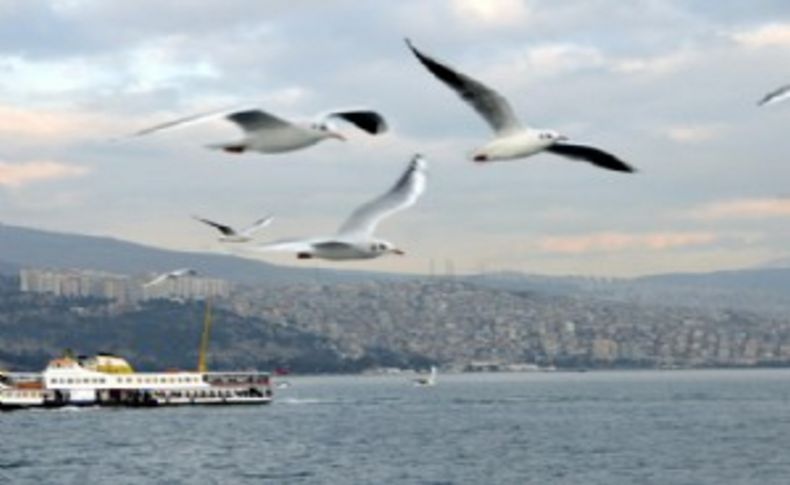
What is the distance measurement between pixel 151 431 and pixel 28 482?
38.4 meters

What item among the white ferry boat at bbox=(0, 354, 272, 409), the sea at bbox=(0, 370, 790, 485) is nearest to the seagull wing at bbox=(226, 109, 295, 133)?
the sea at bbox=(0, 370, 790, 485)

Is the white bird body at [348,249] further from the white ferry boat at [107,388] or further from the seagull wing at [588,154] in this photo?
the white ferry boat at [107,388]

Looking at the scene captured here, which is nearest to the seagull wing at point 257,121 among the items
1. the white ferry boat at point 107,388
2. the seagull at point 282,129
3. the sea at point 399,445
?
the seagull at point 282,129

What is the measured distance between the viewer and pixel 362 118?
1106cm

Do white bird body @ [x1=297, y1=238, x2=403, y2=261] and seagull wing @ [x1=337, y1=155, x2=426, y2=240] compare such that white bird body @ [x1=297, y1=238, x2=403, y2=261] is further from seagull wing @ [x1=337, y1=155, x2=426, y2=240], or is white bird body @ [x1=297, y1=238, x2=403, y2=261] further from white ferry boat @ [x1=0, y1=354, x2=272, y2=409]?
white ferry boat @ [x1=0, y1=354, x2=272, y2=409]

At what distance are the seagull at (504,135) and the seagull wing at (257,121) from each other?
1.38 m

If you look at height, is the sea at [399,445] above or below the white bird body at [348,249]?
below

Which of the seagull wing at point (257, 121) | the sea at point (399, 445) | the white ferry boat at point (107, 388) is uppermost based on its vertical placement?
the seagull wing at point (257, 121)

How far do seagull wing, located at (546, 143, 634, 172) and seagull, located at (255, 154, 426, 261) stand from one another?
925mm

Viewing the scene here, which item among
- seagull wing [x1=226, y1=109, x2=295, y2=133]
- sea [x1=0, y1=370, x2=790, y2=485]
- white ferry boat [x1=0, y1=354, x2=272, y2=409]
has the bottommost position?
sea [x1=0, y1=370, x2=790, y2=485]

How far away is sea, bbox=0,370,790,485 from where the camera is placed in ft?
246

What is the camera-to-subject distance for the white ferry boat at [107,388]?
436ft

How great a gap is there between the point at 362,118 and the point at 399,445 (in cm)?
8471

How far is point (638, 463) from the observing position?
262 feet
